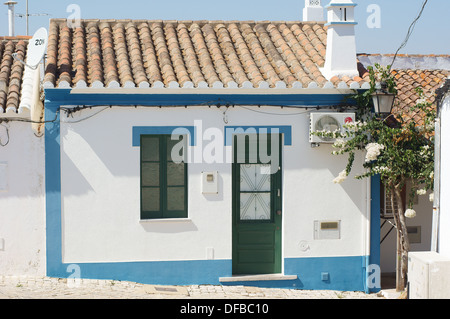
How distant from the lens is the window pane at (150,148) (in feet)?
36.8

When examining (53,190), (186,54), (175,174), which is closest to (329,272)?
(175,174)

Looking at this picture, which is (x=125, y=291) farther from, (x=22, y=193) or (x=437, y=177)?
(x=437, y=177)

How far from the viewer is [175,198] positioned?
11.4 metres

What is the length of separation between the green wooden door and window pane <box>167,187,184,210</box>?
2.93 ft

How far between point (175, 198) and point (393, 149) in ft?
11.8

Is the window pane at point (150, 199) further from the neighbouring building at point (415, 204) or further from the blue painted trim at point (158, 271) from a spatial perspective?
the neighbouring building at point (415, 204)

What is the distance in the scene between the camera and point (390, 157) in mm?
11016

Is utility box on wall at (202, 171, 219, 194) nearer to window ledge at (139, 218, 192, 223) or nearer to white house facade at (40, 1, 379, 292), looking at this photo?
white house facade at (40, 1, 379, 292)

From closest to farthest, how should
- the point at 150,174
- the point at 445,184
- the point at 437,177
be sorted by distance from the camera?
the point at 445,184 → the point at 437,177 → the point at 150,174

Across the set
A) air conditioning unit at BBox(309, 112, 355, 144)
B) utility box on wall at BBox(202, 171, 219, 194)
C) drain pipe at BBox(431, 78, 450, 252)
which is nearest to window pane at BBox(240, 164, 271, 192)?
utility box on wall at BBox(202, 171, 219, 194)

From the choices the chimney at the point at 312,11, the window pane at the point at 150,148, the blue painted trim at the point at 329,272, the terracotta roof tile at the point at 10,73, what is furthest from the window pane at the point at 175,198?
the chimney at the point at 312,11

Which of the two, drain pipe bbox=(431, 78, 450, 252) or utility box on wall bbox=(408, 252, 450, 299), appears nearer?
utility box on wall bbox=(408, 252, 450, 299)

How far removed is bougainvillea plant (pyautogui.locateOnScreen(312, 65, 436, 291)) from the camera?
35.9 feet

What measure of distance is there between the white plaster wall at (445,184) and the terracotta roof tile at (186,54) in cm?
191
